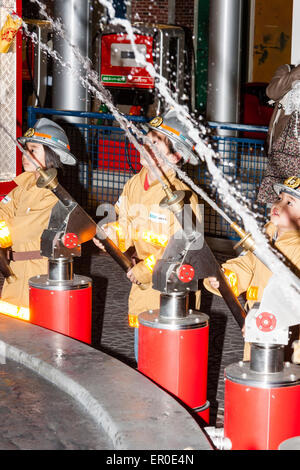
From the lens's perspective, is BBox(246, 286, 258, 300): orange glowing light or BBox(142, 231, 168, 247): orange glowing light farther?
BBox(142, 231, 168, 247): orange glowing light

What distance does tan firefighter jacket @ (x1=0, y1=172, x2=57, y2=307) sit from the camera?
5.07 meters

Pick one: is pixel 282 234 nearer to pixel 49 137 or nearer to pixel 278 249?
pixel 278 249

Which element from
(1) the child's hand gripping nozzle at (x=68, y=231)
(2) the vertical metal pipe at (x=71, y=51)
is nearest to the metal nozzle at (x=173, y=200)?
(1) the child's hand gripping nozzle at (x=68, y=231)

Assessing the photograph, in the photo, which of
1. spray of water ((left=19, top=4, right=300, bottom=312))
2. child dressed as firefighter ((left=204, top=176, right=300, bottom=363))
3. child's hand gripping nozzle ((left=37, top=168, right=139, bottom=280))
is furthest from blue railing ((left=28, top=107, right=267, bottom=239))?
child dressed as firefighter ((left=204, top=176, right=300, bottom=363))

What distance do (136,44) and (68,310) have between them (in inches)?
412

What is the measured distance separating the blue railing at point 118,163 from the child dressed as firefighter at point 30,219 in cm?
331

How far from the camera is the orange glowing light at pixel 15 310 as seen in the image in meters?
5.09

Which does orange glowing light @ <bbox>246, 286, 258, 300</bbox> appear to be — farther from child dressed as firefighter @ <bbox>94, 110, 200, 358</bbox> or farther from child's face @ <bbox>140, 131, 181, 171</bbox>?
child's face @ <bbox>140, 131, 181, 171</bbox>

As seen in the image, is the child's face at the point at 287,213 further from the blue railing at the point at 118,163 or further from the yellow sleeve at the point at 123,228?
the blue railing at the point at 118,163

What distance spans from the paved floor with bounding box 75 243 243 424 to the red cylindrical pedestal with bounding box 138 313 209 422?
2.23 ft

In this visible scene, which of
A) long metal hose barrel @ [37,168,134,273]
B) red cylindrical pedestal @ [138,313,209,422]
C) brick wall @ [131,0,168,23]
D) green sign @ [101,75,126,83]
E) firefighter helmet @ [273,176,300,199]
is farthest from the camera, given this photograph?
brick wall @ [131,0,168,23]

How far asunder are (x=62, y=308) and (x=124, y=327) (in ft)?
6.14

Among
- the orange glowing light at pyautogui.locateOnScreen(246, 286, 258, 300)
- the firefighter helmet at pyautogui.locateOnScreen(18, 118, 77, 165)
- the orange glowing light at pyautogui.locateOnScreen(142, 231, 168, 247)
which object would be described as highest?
the firefighter helmet at pyautogui.locateOnScreen(18, 118, 77, 165)
